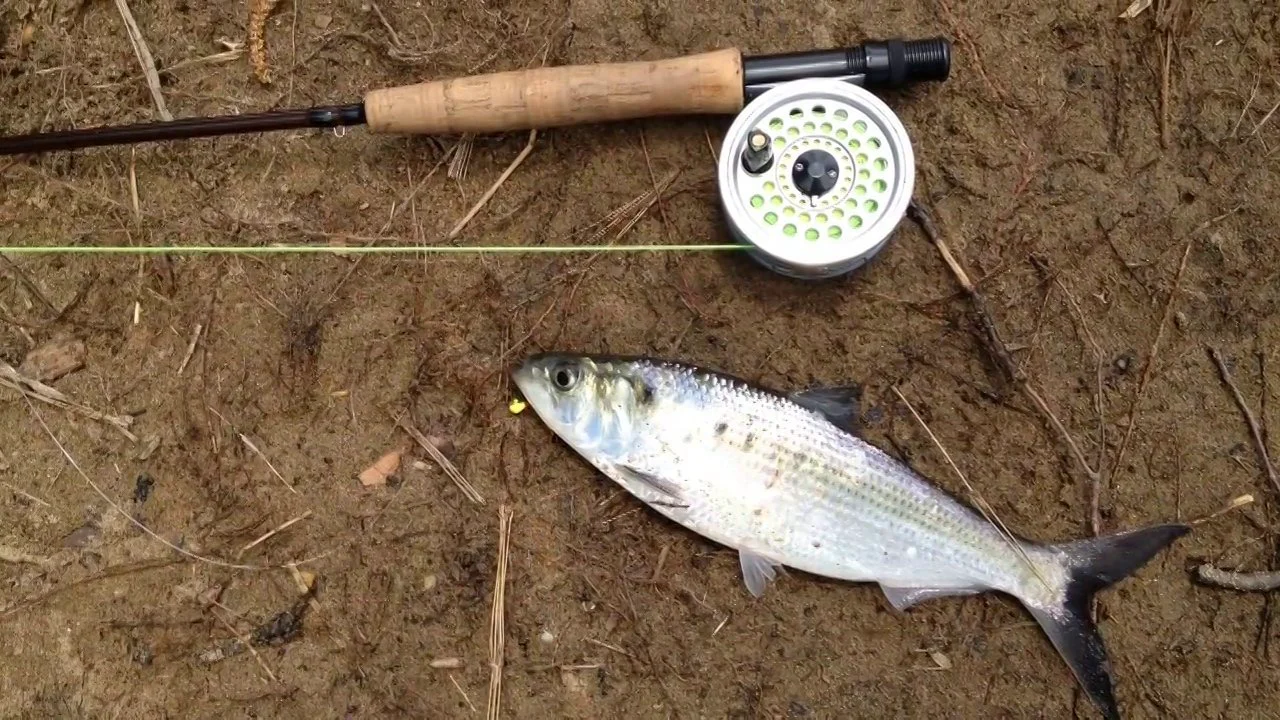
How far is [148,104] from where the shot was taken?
2.83 metres

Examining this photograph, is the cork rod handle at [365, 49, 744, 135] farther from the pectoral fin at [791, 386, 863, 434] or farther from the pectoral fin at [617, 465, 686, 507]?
the pectoral fin at [617, 465, 686, 507]

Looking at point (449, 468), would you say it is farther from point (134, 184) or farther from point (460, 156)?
point (134, 184)

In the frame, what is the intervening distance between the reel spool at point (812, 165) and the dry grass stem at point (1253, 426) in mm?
1149

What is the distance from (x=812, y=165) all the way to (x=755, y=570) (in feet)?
3.90

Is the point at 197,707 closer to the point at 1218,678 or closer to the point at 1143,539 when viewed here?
the point at 1143,539

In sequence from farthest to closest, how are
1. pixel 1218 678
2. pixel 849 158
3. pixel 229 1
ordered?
→ pixel 229 1 → pixel 1218 678 → pixel 849 158

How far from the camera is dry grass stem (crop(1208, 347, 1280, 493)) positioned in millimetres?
2646

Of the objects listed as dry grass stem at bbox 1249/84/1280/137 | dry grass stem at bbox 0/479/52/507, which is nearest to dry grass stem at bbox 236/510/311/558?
dry grass stem at bbox 0/479/52/507

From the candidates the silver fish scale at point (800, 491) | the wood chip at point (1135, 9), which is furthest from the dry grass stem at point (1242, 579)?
the wood chip at point (1135, 9)

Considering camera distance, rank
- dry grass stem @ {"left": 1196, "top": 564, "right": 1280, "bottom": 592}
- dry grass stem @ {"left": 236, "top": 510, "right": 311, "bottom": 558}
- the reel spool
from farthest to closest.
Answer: dry grass stem @ {"left": 236, "top": 510, "right": 311, "bottom": 558}
dry grass stem @ {"left": 1196, "top": 564, "right": 1280, "bottom": 592}
the reel spool

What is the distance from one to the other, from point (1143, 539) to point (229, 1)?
3240 mm

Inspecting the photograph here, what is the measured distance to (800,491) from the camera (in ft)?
8.39

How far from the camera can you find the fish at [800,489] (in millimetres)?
2537

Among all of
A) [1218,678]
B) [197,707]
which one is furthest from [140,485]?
[1218,678]
